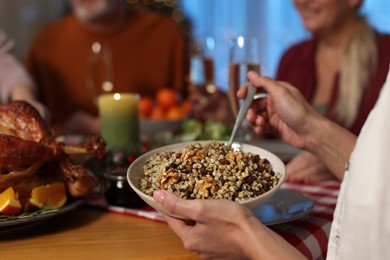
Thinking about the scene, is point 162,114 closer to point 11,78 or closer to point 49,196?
point 11,78

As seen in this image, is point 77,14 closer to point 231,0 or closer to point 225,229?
point 231,0

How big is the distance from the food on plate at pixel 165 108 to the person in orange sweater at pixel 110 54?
33.6 inches

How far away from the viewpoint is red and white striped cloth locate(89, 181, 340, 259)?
2.85 feet

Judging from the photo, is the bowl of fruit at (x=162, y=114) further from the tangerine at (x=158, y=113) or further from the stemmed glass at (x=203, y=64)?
the stemmed glass at (x=203, y=64)

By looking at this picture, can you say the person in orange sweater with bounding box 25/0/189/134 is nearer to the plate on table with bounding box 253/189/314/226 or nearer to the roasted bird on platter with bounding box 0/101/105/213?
the roasted bird on platter with bounding box 0/101/105/213

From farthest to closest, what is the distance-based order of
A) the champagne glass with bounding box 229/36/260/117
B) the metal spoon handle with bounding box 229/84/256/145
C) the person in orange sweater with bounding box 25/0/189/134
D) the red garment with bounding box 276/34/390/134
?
the person in orange sweater with bounding box 25/0/189/134, the red garment with bounding box 276/34/390/134, the champagne glass with bounding box 229/36/260/117, the metal spoon handle with bounding box 229/84/256/145

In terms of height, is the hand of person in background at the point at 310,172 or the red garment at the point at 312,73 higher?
the red garment at the point at 312,73

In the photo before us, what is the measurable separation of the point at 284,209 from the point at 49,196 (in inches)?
18.3

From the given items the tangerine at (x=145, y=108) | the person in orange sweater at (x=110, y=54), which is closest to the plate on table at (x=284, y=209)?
the tangerine at (x=145, y=108)

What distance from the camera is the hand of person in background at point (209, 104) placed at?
6.42 feet

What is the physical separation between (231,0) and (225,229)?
438 centimetres

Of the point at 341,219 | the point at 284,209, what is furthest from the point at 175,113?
the point at 341,219

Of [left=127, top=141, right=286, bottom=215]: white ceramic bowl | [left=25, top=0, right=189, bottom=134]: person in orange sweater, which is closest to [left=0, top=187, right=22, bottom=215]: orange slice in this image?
[left=127, top=141, right=286, bottom=215]: white ceramic bowl

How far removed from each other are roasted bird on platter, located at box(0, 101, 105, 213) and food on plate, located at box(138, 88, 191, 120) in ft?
3.37
